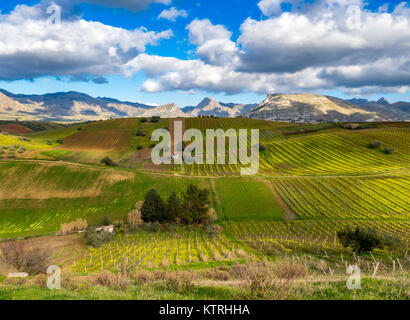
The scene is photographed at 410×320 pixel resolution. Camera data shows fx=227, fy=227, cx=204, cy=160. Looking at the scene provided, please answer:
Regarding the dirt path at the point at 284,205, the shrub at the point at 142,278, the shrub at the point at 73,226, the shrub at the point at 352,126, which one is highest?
the shrub at the point at 352,126

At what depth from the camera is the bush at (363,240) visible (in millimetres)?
35844

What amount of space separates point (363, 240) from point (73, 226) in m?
61.4

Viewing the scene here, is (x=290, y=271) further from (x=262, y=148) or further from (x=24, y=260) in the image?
(x=262, y=148)

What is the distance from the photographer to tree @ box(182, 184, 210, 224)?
60125 mm

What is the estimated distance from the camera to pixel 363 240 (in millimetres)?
36312

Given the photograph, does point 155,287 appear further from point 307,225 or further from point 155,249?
point 307,225

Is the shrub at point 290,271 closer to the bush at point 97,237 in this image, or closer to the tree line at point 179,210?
the bush at point 97,237

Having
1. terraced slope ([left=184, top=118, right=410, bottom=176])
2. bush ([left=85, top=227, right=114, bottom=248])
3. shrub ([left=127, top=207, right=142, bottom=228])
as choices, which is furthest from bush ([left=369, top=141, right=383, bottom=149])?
bush ([left=85, top=227, right=114, bottom=248])

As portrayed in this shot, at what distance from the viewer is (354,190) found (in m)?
70.6

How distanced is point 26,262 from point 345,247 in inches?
1878

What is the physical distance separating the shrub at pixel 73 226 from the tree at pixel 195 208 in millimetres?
25555

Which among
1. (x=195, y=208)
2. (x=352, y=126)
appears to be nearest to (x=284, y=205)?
(x=195, y=208)

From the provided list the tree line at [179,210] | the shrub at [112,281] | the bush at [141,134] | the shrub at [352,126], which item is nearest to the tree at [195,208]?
the tree line at [179,210]
